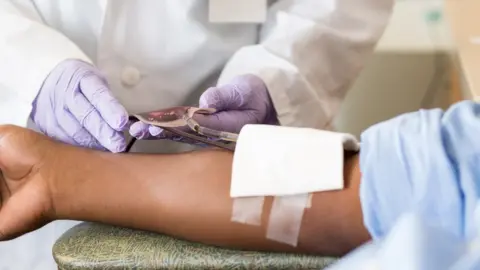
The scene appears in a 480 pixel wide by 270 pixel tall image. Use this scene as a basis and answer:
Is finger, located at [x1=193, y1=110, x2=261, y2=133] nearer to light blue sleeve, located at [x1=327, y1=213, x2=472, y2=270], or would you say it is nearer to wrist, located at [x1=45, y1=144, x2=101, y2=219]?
wrist, located at [x1=45, y1=144, x2=101, y2=219]

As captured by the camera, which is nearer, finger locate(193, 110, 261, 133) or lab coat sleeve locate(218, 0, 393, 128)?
finger locate(193, 110, 261, 133)

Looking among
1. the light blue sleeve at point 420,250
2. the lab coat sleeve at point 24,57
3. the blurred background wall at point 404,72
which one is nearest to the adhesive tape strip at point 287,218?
the light blue sleeve at point 420,250

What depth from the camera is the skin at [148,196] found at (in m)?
0.62

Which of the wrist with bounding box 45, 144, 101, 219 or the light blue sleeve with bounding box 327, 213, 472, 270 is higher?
the light blue sleeve with bounding box 327, 213, 472, 270

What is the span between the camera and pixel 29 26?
92 centimetres

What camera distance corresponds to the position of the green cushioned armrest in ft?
1.97

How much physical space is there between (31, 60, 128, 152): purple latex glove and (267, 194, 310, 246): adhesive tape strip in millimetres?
226

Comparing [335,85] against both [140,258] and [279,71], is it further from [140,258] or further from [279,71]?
[140,258]

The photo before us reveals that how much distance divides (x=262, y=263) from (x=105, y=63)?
48 cm

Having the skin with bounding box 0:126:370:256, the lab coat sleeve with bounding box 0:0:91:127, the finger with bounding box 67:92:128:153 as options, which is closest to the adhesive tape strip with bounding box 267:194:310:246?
the skin with bounding box 0:126:370:256

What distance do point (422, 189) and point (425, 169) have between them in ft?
0.06

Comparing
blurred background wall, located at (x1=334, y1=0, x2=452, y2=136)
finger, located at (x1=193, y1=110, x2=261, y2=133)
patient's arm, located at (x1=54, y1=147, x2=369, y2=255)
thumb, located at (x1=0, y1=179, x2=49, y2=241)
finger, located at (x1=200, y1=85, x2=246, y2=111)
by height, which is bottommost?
blurred background wall, located at (x1=334, y1=0, x2=452, y2=136)

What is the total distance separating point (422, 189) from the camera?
0.54 m

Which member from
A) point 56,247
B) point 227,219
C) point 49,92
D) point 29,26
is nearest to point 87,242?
point 56,247
